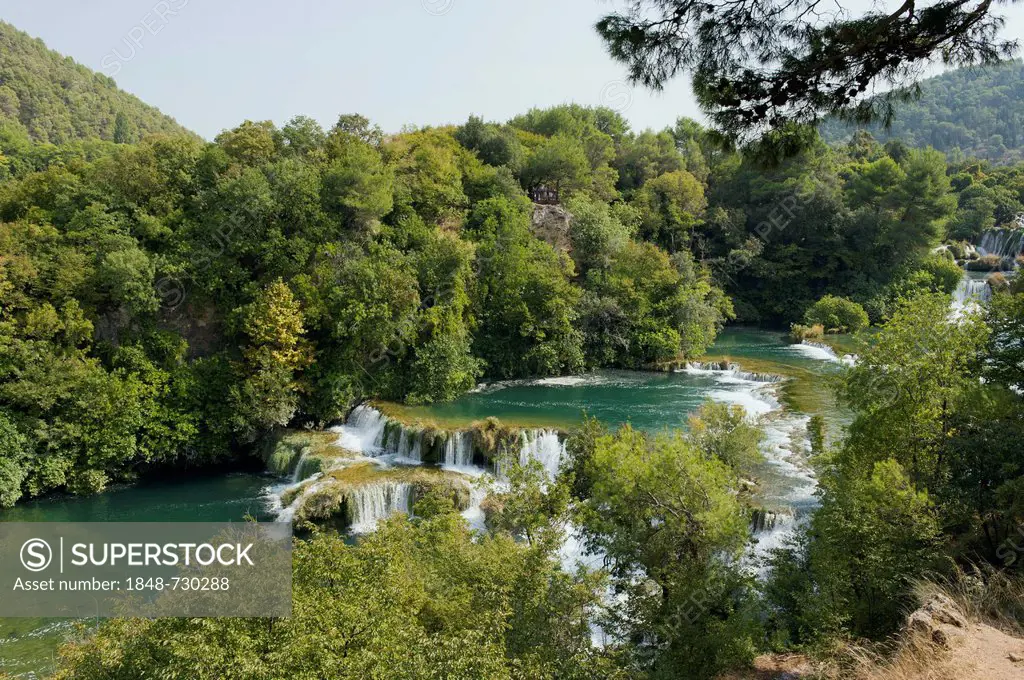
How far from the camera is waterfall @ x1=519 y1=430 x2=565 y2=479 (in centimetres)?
1808

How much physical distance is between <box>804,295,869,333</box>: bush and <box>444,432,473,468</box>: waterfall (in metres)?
→ 26.5

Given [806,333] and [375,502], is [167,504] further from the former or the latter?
[806,333]

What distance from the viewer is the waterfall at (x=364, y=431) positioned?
19.4 metres

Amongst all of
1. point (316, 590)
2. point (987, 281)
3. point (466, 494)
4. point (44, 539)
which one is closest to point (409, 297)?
point (466, 494)

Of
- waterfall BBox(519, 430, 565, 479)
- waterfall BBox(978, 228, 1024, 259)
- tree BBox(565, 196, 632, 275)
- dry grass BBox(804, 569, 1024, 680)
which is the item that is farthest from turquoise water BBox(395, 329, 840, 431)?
waterfall BBox(978, 228, 1024, 259)

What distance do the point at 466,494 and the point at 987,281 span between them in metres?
35.9

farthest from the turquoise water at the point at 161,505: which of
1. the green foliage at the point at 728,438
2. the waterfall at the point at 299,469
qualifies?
the green foliage at the point at 728,438

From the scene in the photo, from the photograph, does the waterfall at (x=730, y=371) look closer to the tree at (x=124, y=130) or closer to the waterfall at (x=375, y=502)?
the waterfall at (x=375, y=502)

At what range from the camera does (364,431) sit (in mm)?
20641

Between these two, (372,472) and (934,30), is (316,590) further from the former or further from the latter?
(372,472)

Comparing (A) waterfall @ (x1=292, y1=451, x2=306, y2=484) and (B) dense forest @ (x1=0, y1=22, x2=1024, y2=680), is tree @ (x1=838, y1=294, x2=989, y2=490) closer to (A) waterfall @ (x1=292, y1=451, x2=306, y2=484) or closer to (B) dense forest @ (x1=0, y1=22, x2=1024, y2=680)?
(B) dense forest @ (x1=0, y1=22, x2=1024, y2=680)

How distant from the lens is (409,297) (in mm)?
22750

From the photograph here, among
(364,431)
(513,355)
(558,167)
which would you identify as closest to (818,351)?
(513,355)

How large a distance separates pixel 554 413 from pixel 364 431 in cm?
648
